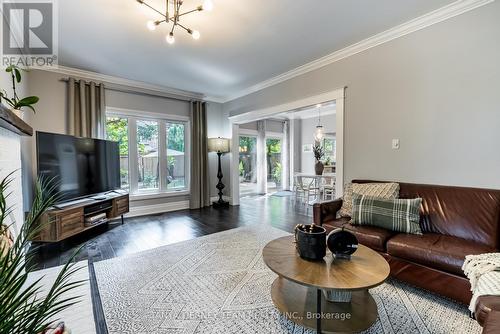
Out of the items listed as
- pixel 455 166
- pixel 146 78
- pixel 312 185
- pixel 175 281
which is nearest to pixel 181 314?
pixel 175 281

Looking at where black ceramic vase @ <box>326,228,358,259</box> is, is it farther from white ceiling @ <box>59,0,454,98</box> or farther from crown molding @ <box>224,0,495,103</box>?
crown molding @ <box>224,0,495,103</box>

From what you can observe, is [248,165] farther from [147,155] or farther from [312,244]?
[312,244]

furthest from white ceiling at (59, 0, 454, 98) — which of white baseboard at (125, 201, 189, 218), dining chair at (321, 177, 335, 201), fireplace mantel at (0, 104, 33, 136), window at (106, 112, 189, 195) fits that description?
dining chair at (321, 177, 335, 201)

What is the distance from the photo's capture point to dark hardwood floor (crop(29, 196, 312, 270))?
3034 millimetres

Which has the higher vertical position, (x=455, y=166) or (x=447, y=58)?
(x=447, y=58)

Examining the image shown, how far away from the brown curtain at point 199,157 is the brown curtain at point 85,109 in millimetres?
1869

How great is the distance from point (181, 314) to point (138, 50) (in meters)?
3.41

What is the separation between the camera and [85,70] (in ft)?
13.4

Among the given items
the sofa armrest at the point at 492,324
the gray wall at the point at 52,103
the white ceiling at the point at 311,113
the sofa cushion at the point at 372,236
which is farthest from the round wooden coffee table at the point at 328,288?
the white ceiling at the point at 311,113

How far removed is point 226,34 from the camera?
2.96 metres

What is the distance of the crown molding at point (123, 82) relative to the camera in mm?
3964

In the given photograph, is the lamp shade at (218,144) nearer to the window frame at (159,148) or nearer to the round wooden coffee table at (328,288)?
the window frame at (159,148)

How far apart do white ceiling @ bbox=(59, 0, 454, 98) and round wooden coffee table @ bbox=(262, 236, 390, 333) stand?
244 centimetres

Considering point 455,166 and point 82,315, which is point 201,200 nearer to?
point 82,315
